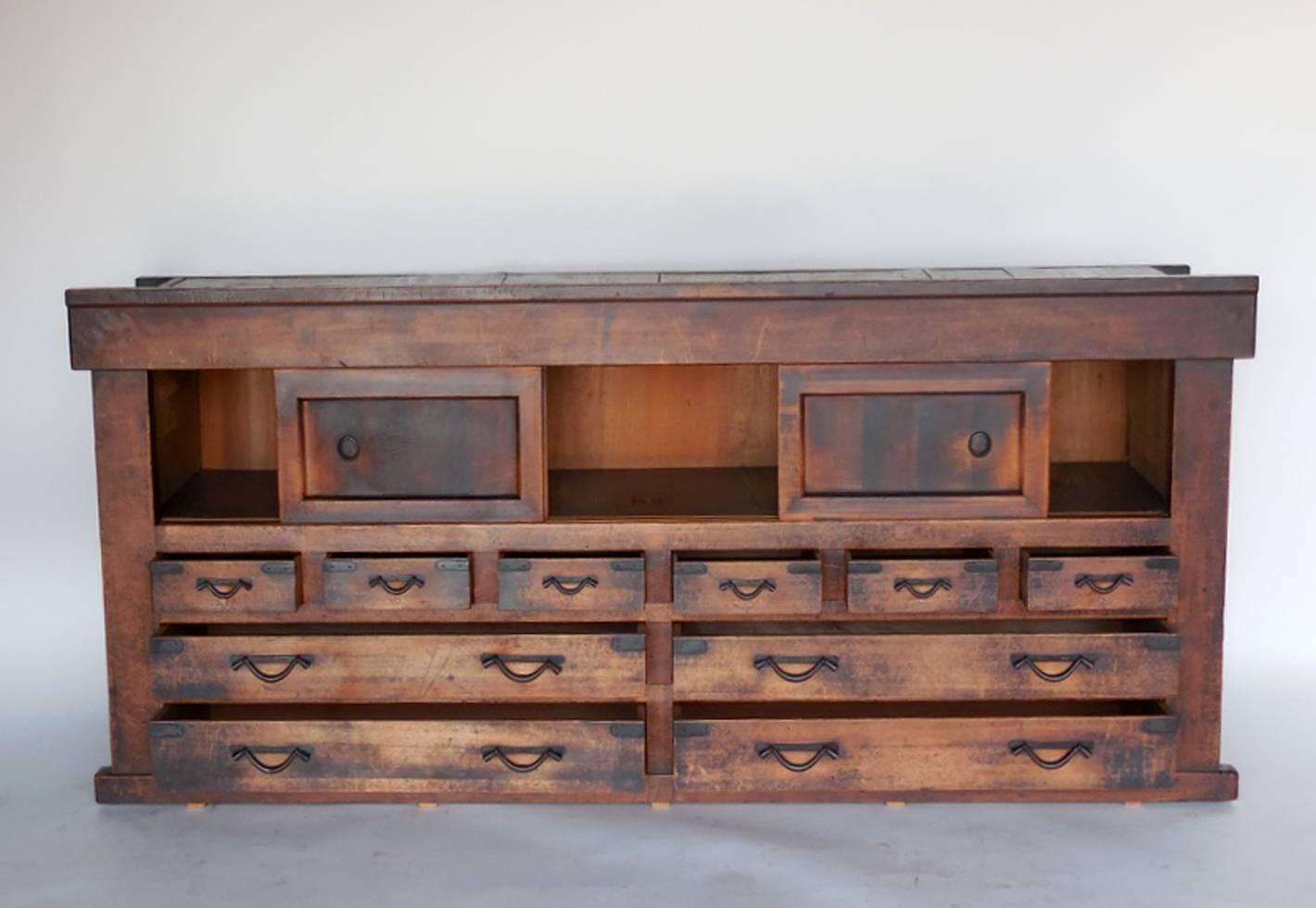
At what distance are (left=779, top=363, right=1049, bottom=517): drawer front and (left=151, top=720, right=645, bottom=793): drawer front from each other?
684mm

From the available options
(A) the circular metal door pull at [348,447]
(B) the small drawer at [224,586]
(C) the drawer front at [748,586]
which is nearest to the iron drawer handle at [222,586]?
(B) the small drawer at [224,586]

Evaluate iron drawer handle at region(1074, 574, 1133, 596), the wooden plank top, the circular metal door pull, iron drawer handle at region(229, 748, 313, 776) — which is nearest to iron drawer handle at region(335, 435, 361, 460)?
the circular metal door pull

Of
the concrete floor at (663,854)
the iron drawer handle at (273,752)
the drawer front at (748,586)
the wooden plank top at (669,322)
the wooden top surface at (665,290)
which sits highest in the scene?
the wooden top surface at (665,290)

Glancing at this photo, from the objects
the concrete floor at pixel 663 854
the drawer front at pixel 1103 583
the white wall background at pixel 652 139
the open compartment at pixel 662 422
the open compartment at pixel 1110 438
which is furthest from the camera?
the white wall background at pixel 652 139

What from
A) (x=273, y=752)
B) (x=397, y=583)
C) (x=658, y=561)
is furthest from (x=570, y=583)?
(x=273, y=752)

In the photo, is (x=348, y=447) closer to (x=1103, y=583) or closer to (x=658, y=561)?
(x=658, y=561)

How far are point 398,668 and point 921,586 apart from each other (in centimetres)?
112

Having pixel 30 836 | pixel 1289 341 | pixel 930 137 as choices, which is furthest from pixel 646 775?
pixel 1289 341

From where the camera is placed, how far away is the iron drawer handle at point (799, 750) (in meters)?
3.77

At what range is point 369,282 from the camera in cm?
391

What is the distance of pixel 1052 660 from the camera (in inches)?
148

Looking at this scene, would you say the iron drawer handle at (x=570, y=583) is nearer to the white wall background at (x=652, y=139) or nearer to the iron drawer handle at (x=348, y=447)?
the iron drawer handle at (x=348, y=447)

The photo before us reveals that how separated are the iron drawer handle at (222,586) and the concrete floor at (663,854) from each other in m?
0.47

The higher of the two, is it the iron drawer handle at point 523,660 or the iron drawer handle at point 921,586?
the iron drawer handle at point 921,586
